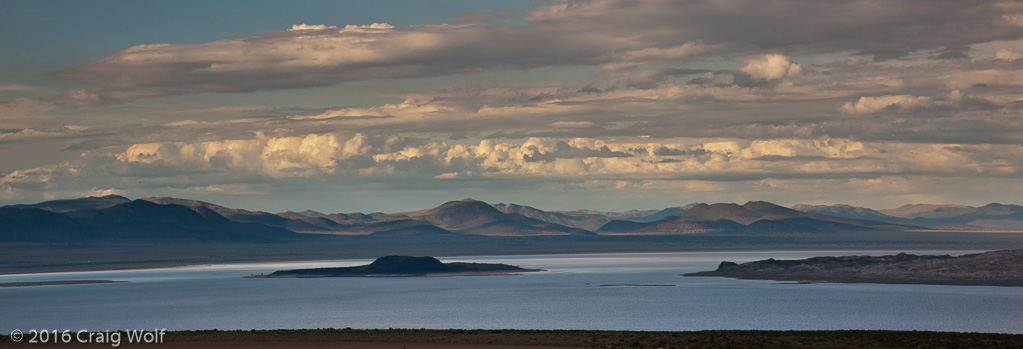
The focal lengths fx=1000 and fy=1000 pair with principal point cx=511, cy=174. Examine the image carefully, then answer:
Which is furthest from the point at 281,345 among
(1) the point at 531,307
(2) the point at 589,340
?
(1) the point at 531,307

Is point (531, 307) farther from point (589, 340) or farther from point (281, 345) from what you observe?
point (281, 345)

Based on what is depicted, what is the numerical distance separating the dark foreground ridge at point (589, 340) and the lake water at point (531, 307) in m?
26.9

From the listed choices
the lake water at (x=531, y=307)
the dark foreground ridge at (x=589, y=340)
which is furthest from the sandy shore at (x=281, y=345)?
the lake water at (x=531, y=307)

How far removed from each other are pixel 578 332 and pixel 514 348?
35.0 ft

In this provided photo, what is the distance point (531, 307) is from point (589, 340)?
7065 cm

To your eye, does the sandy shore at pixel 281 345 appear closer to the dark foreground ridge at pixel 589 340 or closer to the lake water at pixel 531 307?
the dark foreground ridge at pixel 589 340

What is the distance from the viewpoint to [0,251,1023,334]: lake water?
350ft

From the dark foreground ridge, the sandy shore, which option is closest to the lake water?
the dark foreground ridge

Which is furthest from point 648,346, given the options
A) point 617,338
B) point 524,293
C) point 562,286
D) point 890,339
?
point 562,286

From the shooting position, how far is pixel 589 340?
66875mm

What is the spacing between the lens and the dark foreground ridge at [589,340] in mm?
63375

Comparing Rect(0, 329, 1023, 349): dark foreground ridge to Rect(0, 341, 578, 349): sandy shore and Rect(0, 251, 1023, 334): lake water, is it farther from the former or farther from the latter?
Rect(0, 251, 1023, 334): lake water

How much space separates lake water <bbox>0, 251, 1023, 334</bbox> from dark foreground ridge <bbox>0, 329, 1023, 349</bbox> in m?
26.9

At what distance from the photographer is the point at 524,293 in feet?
567
